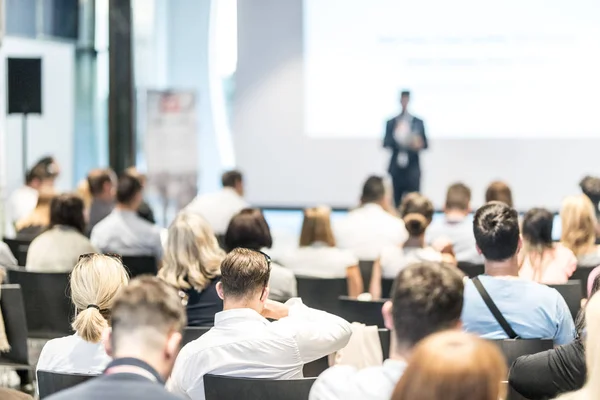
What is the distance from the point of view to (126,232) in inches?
276

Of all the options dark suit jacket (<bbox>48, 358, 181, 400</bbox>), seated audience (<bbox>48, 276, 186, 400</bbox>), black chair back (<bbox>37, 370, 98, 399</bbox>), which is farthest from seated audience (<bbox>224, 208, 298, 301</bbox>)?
dark suit jacket (<bbox>48, 358, 181, 400</bbox>)

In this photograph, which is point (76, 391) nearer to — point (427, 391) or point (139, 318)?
point (139, 318)

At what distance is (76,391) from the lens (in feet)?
6.82

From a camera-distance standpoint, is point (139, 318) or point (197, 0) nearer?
point (139, 318)

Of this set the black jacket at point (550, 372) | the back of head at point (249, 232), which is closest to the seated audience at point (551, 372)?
the black jacket at point (550, 372)

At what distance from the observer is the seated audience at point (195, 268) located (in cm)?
475

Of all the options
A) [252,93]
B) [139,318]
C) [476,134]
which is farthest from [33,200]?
[139,318]

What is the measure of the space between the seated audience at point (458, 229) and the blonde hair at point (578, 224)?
0.70 meters

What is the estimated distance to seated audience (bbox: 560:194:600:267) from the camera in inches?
228

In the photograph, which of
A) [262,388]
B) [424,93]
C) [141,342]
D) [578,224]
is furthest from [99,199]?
[141,342]

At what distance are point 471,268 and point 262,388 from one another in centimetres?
304

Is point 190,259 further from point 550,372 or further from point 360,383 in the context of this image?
point 360,383

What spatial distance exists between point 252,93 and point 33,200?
4.10 metres

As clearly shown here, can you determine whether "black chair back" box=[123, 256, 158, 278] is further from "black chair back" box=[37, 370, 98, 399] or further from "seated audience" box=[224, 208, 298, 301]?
"black chair back" box=[37, 370, 98, 399]
